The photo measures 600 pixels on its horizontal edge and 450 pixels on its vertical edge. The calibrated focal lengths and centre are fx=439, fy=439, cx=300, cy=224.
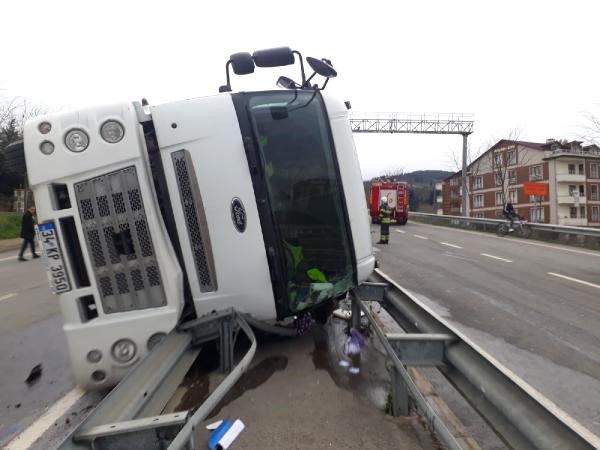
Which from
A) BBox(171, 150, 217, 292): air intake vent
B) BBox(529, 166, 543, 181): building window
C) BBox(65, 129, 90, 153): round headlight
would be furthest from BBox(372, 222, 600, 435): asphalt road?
BBox(529, 166, 543, 181): building window

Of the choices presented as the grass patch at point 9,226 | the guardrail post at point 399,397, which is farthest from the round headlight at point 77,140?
the grass patch at point 9,226

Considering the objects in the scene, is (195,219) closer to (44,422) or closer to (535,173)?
(44,422)

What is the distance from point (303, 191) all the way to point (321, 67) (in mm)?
944

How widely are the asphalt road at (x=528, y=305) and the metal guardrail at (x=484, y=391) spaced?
157 cm

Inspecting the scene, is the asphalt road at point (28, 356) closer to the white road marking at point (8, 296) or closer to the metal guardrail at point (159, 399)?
the white road marking at point (8, 296)

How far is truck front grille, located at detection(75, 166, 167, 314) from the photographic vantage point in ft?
10.0

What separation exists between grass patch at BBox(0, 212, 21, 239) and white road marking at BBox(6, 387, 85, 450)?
21.7 meters

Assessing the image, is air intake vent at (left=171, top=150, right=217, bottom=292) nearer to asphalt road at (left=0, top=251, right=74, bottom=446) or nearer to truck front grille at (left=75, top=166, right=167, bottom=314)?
truck front grille at (left=75, top=166, right=167, bottom=314)

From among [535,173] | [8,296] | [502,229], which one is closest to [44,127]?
[8,296]

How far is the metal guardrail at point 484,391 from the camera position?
5.40 feet

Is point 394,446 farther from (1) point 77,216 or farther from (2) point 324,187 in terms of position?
(1) point 77,216

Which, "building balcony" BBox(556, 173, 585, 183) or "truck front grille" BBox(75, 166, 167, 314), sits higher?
"truck front grille" BBox(75, 166, 167, 314)

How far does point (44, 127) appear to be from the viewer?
299 centimetres

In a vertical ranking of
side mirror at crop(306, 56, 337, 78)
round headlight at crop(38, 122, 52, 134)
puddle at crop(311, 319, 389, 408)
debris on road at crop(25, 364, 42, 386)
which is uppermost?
side mirror at crop(306, 56, 337, 78)
